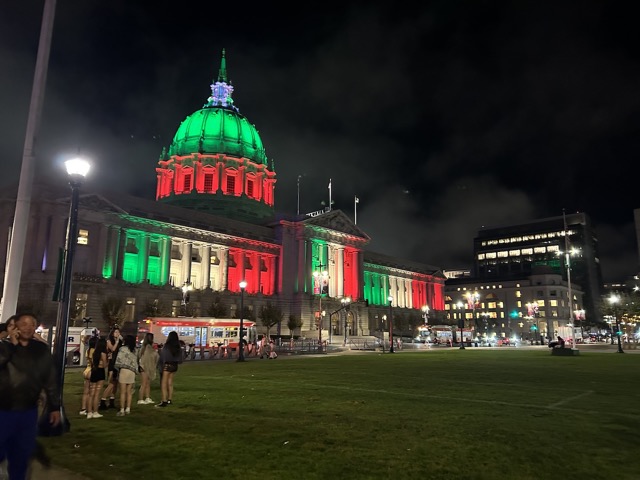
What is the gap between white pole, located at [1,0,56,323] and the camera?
11.4m

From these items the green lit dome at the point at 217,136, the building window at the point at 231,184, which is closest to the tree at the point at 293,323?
the building window at the point at 231,184

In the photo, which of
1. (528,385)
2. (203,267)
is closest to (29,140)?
(528,385)

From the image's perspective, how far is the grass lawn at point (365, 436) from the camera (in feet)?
24.8

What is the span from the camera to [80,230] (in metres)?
66.6

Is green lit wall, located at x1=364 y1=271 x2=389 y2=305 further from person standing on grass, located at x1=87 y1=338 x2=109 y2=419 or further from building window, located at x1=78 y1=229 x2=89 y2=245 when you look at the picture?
person standing on grass, located at x1=87 y1=338 x2=109 y2=419

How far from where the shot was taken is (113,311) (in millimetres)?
61656

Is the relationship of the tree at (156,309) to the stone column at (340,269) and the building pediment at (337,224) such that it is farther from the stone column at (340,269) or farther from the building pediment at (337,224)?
the stone column at (340,269)

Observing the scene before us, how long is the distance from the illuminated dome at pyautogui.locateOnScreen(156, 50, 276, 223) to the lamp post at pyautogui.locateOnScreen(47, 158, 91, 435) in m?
84.3

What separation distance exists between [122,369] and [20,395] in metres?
7.12

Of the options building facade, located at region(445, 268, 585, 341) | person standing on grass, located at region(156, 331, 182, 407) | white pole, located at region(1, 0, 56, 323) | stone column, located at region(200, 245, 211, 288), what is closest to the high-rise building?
building facade, located at region(445, 268, 585, 341)

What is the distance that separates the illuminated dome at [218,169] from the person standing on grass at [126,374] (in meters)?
84.4

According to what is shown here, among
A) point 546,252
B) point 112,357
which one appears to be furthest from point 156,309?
point 546,252

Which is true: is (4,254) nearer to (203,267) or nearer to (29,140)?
(203,267)

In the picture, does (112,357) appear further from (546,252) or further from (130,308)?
(546,252)
